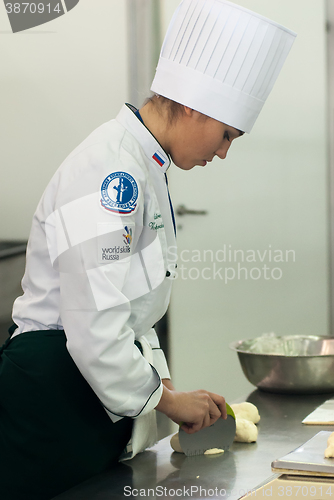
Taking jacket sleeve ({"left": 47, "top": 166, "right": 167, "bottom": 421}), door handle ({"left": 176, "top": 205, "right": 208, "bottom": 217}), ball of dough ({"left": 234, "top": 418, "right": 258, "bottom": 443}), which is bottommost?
ball of dough ({"left": 234, "top": 418, "right": 258, "bottom": 443})

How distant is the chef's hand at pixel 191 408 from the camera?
924 millimetres

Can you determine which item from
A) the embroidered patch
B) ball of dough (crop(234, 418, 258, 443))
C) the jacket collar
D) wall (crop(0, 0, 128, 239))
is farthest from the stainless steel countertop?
wall (crop(0, 0, 128, 239))

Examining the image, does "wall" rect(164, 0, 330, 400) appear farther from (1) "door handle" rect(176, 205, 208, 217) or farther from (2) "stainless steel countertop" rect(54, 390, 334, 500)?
(2) "stainless steel countertop" rect(54, 390, 334, 500)

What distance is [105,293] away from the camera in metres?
0.81

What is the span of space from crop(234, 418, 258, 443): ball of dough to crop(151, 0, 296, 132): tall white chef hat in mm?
574

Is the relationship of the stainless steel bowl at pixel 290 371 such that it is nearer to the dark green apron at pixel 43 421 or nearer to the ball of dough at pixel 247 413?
the ball of dough at pixel 247 413

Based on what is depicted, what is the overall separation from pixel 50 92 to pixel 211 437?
1403mm

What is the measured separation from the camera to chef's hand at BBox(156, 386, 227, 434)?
0.92 meters

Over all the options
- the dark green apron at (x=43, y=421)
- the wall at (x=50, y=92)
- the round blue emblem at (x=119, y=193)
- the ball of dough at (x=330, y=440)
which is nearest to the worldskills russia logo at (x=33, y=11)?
the wall at (x=50, y=92)

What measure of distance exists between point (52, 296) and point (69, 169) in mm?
210

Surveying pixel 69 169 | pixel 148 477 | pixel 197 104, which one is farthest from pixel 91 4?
pixel 148 477

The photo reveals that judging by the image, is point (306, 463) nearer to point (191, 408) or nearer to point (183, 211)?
point (191, 408)

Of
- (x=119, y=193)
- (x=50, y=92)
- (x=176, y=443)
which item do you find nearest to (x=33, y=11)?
(x=50, y=92)

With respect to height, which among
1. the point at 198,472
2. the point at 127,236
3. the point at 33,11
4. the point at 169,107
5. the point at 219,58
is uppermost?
the point at 33,11
